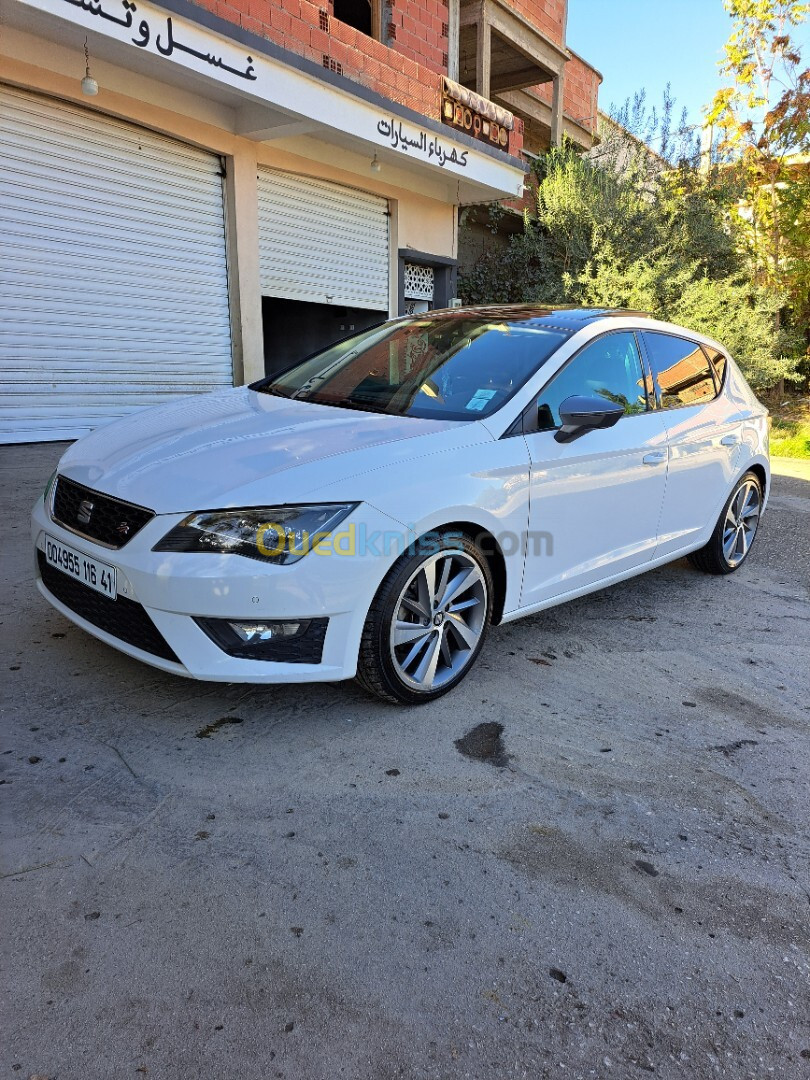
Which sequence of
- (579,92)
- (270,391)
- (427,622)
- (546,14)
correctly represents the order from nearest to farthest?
(427,622) < (270,391) < (546,14) < (579,92)

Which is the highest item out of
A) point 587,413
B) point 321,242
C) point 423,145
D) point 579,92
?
point 579,92

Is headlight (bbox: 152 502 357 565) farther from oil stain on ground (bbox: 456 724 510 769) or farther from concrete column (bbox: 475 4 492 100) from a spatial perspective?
concrete column (bbox: 475 4 492 100)

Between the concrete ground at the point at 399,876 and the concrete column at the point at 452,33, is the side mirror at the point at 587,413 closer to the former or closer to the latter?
the concrete ground at the point at 399,876

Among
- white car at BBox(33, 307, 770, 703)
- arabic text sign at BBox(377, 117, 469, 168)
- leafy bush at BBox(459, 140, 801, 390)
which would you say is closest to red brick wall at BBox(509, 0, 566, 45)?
leafy bush at BBox(459, 140, 801, 390)

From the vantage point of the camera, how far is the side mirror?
10.1 feet

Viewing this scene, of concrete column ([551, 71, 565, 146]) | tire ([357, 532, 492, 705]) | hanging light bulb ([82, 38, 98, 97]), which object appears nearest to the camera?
tire ([357, 532, 492, 705])

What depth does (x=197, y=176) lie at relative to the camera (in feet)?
25.7

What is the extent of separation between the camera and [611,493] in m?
3.51

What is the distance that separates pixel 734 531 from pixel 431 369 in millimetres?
2639

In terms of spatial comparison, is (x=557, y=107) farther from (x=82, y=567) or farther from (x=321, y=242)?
(x=82, y=567)

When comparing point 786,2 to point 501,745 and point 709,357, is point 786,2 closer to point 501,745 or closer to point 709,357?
point 709,357

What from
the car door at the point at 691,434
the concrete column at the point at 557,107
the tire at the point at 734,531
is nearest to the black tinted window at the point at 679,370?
the car door at the point at 691,434

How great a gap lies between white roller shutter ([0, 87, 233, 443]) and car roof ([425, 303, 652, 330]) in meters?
4.24

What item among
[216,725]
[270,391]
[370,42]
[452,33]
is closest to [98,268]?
[370,42]
